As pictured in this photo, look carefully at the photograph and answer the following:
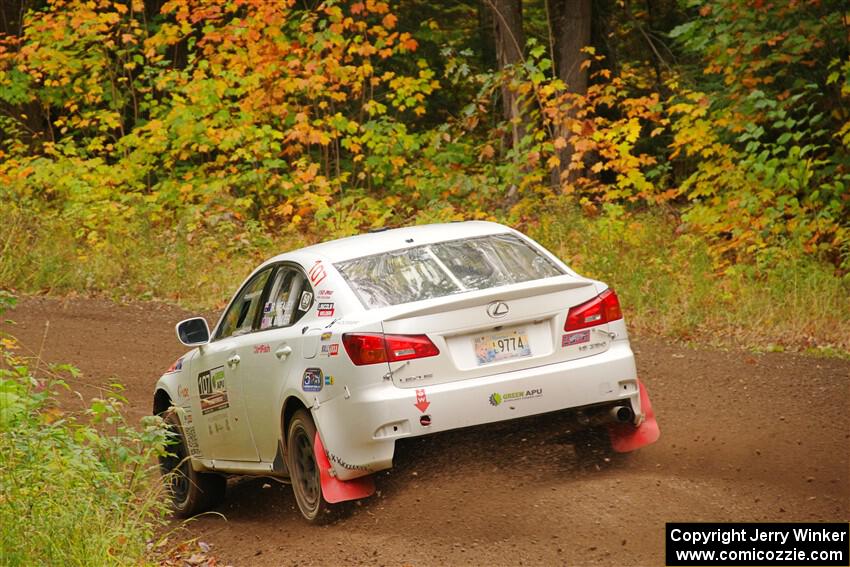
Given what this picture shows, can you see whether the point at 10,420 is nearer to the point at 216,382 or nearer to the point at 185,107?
the point at 216,382

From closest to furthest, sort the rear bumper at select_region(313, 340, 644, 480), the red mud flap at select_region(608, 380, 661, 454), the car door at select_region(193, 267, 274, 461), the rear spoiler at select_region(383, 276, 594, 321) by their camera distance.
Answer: the rear bumper at select_region(313, 340, 644, 480) < the rear spoiler at select_region(383, 276, 594, 321) < the red mud flap at select_region(608, 380, 661, 454) < the car door at select_region(193, 267, 274, 461)

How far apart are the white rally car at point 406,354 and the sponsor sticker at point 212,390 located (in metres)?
0.06

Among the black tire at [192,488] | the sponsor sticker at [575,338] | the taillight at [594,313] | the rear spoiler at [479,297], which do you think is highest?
the rear spoiler at [479,297]

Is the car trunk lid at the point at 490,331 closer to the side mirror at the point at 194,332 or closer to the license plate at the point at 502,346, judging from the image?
the license plate at the point at 502,346

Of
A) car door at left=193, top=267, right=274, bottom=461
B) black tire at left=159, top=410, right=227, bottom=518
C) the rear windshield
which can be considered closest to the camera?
the rear windshield

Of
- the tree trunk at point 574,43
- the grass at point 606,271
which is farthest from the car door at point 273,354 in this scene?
the tree trunk at point 574,43

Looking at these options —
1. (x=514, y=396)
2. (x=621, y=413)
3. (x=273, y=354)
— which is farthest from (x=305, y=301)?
(x=621, y=413)

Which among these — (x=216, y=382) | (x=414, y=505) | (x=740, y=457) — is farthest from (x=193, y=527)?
(x=740, y=457)

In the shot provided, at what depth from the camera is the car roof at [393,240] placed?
743 centimetres

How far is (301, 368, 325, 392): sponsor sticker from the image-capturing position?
22.2 ft

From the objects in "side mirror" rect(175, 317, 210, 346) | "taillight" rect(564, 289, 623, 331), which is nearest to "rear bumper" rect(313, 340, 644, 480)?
"taillight" rect(564, 289, 623, 331)

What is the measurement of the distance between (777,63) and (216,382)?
10965 mm

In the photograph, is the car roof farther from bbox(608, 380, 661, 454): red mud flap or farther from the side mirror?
bbox(608, 380, 661, 454): red mud flap

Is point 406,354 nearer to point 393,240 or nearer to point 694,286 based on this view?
point 393,240
